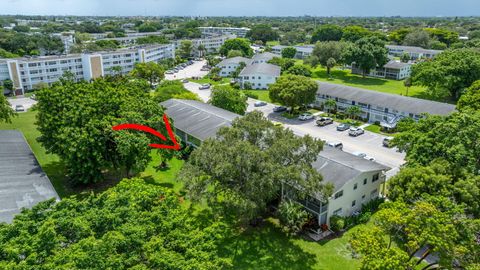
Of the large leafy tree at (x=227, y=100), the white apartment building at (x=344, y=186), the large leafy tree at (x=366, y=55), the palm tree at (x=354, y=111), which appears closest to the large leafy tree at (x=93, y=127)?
the white apartment building at (x=344, y=186)

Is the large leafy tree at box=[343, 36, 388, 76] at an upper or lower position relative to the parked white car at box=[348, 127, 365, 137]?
upper

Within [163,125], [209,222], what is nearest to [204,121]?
[163,125]

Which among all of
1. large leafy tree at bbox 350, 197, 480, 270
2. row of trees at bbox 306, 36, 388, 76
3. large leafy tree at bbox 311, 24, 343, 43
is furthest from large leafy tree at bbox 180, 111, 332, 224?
large leafy tree at bbox 311, 24, 343, 43

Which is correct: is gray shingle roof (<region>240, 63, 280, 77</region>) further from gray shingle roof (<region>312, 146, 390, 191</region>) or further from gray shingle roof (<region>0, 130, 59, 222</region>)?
gray shingle roof (<region>0, 130, 59, 222</region>)

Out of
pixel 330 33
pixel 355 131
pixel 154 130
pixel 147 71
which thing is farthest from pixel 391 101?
pixel 330 33

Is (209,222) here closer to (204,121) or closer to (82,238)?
(82,238)

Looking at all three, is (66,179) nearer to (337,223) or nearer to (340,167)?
(337,223)
